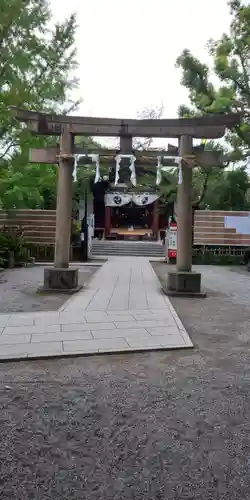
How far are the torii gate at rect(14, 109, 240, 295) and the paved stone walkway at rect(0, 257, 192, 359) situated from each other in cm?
82

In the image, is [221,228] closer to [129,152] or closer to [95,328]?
[129,152]

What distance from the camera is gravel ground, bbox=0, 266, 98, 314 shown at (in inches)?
249

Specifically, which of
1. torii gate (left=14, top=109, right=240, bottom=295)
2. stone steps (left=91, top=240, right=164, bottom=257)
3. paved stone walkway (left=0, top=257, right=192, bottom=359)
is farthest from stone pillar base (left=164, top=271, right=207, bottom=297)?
stone steps (left=91, top=240, right=164, bottom=257)

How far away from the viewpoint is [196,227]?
16.3 m

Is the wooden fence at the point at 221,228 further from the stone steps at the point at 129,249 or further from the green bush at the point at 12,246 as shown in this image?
the green bush at the point at 12,246

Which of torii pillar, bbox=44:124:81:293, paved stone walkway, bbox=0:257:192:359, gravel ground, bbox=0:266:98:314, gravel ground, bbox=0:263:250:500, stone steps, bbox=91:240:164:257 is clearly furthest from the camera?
stone steps, bbox=91:240:164:257

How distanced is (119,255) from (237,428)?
57.0 feet

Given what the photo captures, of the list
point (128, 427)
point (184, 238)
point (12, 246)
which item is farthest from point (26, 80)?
point (128, 427)

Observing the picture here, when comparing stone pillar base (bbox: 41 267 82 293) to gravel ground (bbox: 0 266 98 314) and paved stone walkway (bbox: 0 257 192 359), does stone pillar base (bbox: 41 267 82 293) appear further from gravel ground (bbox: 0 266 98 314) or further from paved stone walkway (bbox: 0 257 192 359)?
paved stone walkway (bbox: 0 257 192 359)

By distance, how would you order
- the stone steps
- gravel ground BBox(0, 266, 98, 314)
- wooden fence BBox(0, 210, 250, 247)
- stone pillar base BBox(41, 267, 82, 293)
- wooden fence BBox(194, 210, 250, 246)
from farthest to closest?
the stone steps → wooden fence BBox(0, 210, 250, 247) → wooden fence BBox(194, 210, 250, 246) → stone pillar base BBox(41, 267, 82, 293) → gravel ground BBox(0, 266, 98, 314)

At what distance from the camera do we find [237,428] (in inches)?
101

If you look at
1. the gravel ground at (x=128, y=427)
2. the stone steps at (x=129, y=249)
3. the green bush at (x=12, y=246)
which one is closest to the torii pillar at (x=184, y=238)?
the gravel ground at (x=128, y=427)

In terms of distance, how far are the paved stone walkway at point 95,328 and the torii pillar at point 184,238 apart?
0.74m

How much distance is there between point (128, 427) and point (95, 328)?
2.49 m
